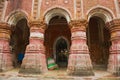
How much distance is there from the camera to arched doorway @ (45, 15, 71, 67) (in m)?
12.9

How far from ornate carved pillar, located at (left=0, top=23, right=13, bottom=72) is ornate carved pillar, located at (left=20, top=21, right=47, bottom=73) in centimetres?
141

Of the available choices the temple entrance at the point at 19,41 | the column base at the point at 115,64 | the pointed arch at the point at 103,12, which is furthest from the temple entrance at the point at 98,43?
the temple entrance at the point at 19,41

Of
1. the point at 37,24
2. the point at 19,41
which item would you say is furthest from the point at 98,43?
the point at 19,41

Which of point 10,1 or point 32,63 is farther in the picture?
point 10,1

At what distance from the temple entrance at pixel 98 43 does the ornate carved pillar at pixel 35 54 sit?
4.82 meters

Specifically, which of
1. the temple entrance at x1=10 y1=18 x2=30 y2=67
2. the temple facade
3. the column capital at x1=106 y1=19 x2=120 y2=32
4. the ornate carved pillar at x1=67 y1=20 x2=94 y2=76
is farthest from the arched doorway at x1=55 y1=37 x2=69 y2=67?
the column capital at x1=106 y1=19 x2=120 y2=32

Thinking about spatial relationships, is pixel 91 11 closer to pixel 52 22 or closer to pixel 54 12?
pixel 54 12

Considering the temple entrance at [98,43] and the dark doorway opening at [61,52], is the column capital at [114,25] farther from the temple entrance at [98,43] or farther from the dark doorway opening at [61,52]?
the dark doorway opening at [61,52]

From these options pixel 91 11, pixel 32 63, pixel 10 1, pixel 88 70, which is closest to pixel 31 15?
pixel 10 1

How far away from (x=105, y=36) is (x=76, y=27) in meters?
4.52

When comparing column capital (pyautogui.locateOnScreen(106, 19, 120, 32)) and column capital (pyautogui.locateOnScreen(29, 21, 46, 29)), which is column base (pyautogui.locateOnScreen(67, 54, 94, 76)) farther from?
column capital (pyautogui.locateOnScreen(29, 21, 46, 29))

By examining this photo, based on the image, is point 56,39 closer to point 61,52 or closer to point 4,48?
point 61,52

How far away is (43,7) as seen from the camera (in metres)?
9.73

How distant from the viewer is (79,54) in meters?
8.59
